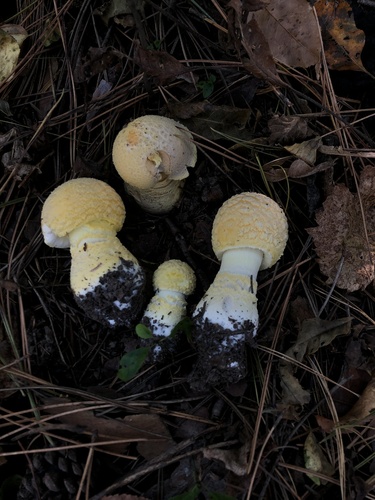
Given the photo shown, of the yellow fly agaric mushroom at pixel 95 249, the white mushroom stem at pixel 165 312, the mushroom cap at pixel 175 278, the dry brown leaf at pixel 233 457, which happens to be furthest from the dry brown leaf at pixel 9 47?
the dry brown leaf at pixel 233 457

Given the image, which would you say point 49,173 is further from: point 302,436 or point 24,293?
point 302,436

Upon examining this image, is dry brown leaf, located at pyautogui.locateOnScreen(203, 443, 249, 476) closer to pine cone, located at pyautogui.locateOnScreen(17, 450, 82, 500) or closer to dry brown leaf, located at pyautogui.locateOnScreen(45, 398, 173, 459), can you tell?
dry brown leaf, located at pyautogui.locateOnScreen(45, 398, 173, 459)

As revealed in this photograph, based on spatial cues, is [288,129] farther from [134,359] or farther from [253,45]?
[134,359]

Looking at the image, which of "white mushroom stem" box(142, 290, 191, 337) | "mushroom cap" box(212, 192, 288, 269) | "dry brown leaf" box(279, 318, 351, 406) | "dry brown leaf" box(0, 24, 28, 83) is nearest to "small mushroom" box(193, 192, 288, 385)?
"mushroom cap" box(212, 192, 288, 269)

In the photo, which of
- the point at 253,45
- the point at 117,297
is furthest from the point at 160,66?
the point at 117,297

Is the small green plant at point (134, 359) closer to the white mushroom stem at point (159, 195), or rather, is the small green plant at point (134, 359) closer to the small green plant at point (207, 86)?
the white mushroom stem at point (159, 195)

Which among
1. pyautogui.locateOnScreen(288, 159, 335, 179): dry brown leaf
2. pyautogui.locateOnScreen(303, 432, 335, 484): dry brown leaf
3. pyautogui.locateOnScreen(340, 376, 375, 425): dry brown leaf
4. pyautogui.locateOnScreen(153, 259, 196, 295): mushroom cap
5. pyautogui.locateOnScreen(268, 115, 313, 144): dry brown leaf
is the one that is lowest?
pyautogui.locateOnScreen(303, 432, 335, 484): dry brown leaf
